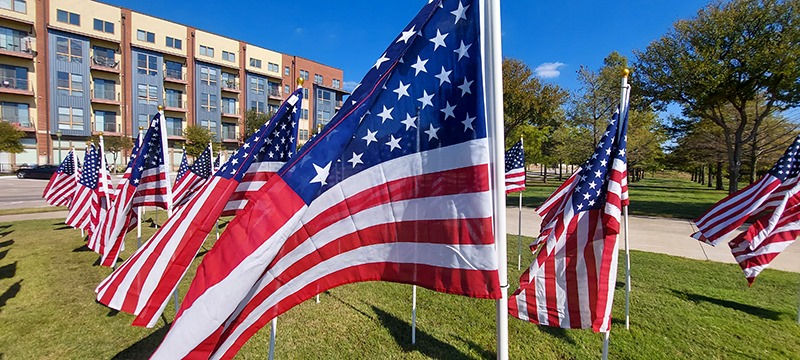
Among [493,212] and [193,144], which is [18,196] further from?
[493,212]

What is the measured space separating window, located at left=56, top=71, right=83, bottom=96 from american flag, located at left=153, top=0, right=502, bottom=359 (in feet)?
170

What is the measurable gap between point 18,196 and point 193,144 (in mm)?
21160

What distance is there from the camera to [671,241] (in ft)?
36.3

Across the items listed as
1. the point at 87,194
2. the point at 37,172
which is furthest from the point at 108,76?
the point at 87,194

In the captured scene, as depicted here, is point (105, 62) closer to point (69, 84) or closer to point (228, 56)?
point (69, 84)

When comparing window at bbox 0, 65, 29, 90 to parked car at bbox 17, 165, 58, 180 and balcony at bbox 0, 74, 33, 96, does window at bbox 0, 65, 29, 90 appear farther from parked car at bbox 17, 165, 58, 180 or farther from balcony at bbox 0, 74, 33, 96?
parked car at bbox 17, 165, 58, 180

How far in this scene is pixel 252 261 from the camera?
206 cm

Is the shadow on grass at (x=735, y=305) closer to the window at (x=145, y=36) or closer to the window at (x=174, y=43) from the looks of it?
the window at (x=145, y=36)

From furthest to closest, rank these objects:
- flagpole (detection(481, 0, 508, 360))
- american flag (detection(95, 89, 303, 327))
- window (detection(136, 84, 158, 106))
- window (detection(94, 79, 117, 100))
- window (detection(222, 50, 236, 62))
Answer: window (detection(222, 50, 236, 62)) < window (detection(136, 84, 158, 106)) < window (detection(94, 79, 117, 100)) < american flag (detection(95, 89, 303, 327)) < flagpole (detection(481, 0, 508, 360))

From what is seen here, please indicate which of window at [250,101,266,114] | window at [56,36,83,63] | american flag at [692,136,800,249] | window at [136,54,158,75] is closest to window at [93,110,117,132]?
window at [56,36,83,63]

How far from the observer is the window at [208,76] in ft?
158

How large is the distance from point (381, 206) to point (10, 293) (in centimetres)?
836

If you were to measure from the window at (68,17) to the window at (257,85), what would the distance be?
20.0 m

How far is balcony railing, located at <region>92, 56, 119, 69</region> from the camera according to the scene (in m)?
40.2
